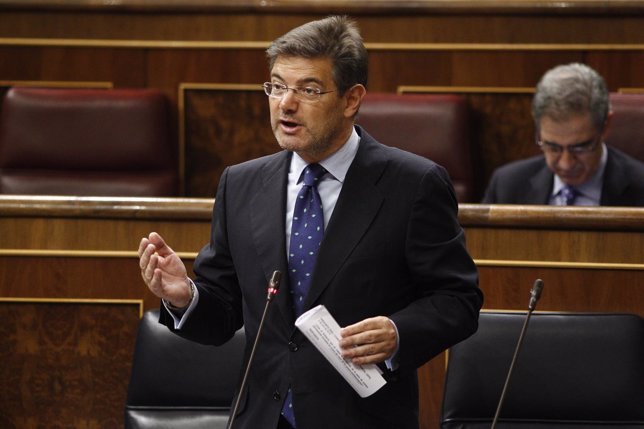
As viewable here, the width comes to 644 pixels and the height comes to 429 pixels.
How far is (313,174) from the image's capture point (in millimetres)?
741

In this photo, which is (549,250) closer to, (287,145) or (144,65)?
(287,145)

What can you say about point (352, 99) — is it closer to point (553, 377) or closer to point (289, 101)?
point (289, 101)

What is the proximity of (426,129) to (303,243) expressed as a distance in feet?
2.33

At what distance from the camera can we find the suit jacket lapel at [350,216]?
2.30 feet

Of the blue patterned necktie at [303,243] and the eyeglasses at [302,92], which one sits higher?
the eyeglasses at [302,92]

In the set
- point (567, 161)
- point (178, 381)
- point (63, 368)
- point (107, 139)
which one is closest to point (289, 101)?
point (178, 381)

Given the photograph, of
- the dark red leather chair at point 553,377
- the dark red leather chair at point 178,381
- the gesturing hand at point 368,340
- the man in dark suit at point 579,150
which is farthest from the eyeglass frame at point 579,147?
the gesturing hand at point 368,340

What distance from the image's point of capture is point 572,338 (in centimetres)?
89

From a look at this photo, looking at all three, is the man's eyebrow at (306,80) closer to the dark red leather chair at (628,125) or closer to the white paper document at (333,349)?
the white paper document at (333,349)

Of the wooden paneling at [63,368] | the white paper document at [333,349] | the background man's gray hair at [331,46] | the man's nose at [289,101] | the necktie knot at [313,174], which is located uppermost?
the background man's gray hair at [331,46]

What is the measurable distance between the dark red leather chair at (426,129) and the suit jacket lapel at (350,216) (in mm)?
661

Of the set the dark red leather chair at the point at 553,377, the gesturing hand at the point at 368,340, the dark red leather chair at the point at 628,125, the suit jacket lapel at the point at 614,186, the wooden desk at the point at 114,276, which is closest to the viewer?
the gesturing hand at the point at 368,340

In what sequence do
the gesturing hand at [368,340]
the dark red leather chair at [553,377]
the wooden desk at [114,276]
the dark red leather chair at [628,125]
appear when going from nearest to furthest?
the gesturing hand at [368,340]
the dark red leather chair at [553,377]
the wooden desk at [114,276]
the dark red leather chair at [628,125]

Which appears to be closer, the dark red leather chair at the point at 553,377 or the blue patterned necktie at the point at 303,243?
the blue patterned necktie at the point at 303,243
